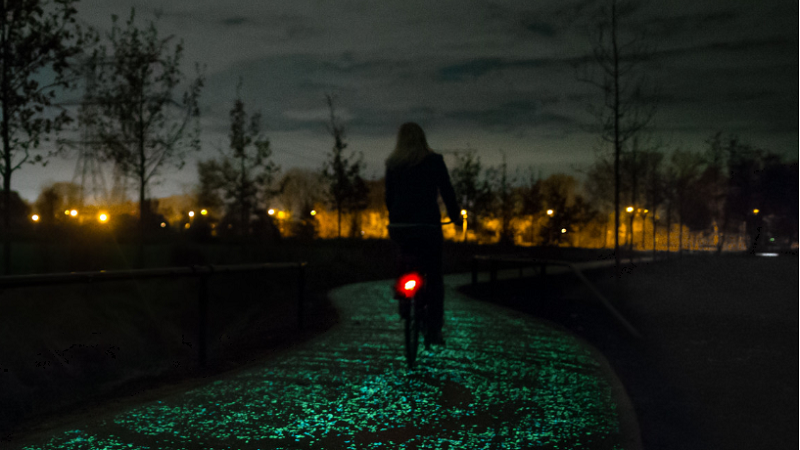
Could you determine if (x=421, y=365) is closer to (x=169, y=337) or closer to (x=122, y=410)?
(x=122, y=410)

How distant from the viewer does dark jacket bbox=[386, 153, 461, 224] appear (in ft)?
19.8

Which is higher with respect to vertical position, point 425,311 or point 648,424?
point 425,311

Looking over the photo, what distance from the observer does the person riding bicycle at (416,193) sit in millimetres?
6016

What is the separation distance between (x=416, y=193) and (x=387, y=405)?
2.01 m

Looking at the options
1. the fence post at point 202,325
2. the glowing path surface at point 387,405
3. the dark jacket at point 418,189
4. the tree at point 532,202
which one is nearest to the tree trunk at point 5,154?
the fence post at point 202,325

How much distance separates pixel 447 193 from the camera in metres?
6.23

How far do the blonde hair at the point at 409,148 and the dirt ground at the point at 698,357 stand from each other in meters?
2.54

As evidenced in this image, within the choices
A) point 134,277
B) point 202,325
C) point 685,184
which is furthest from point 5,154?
point 685,184

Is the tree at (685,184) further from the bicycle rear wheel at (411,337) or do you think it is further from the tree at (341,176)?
the bicycle rear wheel at (411,337)

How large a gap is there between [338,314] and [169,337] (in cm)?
404

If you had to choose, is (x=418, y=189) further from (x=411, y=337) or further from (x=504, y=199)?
(x=504, y=199)

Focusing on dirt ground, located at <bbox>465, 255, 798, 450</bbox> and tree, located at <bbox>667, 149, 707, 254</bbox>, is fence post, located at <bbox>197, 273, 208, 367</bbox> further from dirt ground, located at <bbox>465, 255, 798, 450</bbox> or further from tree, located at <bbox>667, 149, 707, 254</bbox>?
tree, located at <bbox>667, 149, 707, 254</bbox>

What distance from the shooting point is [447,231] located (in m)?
91.5

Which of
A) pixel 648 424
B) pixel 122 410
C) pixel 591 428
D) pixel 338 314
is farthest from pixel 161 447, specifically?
pixel 338 314
